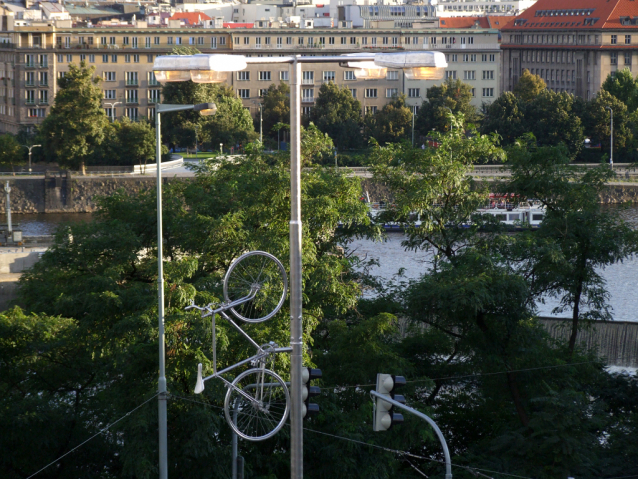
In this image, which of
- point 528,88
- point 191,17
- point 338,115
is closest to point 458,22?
point 528,88

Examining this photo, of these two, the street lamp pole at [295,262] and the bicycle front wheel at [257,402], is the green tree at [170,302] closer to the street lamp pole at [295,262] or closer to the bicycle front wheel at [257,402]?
the bicycle front wheel at [257,402]

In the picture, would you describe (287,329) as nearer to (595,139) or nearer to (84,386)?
(84,386)

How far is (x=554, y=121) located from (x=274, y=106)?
741 inches

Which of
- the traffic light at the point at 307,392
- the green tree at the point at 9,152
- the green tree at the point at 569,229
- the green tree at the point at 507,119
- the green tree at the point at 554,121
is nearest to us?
the traffic light at the point at 307,392

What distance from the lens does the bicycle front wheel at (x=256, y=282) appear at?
31.3 ft

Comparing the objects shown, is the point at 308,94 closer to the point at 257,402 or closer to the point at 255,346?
the point at 255,346

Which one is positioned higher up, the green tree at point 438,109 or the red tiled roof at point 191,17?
the red tiled roof at point 191,17

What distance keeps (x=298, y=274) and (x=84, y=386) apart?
32.8ft

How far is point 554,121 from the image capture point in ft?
209

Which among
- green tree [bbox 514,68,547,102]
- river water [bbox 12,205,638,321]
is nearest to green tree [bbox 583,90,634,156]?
green tree [bbox 514,68,547,102]

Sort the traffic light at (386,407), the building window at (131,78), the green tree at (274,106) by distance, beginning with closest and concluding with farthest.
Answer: the traffic light at (386,407)
the green tree at (274,106)
the building window at (131,78)

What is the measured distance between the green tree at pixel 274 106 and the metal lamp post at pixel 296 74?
2470 inches

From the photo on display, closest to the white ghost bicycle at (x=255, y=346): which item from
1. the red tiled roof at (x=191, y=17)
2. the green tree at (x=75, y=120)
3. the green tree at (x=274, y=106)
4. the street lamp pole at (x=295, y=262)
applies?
the street lamp pole at (x=295, y=262)

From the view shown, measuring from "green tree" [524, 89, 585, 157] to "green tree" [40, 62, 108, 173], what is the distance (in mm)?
25740
